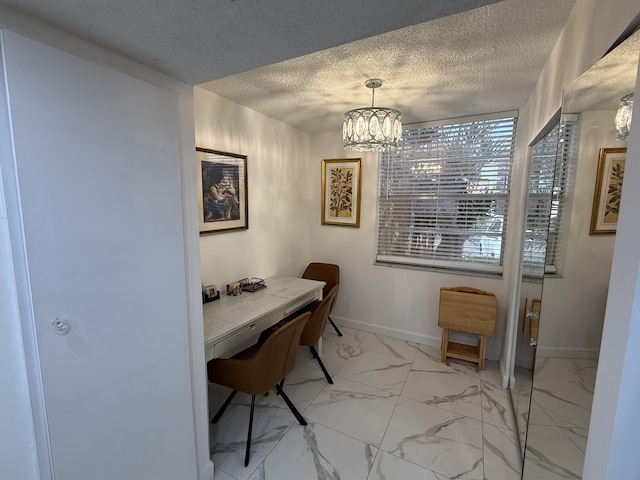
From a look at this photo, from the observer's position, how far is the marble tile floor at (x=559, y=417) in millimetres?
950

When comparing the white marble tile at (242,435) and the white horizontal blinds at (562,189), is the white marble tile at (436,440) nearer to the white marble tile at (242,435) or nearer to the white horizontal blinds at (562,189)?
the white marble tile at (242,435)

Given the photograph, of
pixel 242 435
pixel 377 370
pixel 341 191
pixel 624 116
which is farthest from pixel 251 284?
pixel 624 116

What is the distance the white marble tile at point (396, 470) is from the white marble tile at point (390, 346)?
47.0 inches

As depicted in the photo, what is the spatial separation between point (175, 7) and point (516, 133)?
111 inches

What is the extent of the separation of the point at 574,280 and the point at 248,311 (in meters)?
1.82

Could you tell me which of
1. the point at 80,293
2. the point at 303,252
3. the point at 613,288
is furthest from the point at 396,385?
the point at 80,293

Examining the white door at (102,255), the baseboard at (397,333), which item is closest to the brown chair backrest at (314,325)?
the white door at (102,255)

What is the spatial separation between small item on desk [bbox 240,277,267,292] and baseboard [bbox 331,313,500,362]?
1.35 metres

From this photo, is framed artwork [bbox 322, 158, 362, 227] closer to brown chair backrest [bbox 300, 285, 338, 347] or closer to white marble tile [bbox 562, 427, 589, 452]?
brown chair backrest [bbox 300, 285, 338, 347]

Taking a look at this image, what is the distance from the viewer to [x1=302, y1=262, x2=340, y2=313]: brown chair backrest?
3344 mm

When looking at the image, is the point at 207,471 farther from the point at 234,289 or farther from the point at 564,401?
the point at 564,401

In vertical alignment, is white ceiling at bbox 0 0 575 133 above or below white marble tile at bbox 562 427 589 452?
above

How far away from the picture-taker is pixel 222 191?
2387mm

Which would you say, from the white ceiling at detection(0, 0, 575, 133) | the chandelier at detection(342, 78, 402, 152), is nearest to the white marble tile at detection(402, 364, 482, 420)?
the chandelier at detection(342, 78, 402, 152)
